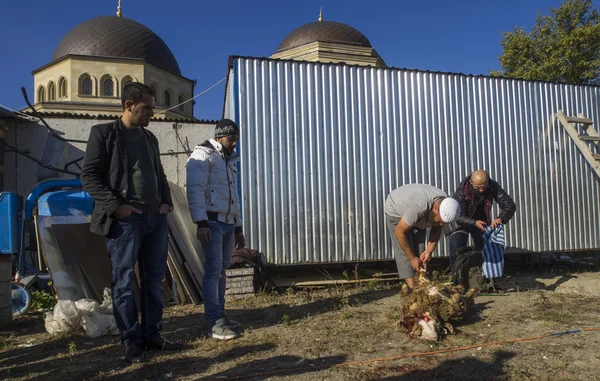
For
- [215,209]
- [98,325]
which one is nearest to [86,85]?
[98,325]

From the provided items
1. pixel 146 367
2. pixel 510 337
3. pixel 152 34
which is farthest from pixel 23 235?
pixel 152 34

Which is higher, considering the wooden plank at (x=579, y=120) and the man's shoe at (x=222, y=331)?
the wooden plank at (x=579, y=120)

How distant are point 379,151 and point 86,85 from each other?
21.4 metres

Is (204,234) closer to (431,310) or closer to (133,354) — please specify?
(133,354)

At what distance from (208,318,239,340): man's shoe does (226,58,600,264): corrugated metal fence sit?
109 inches

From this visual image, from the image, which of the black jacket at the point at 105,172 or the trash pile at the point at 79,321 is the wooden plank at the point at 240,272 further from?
the black jacket at the point at 105,172

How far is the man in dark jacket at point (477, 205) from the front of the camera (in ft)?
18.0

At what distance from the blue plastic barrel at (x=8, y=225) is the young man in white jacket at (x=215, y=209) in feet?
8.14

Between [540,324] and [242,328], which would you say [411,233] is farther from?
[242,328]

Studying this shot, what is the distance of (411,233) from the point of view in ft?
15.3

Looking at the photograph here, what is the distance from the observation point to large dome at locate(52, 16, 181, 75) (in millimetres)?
24250

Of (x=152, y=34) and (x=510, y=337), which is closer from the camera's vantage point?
(x=510, y=337)

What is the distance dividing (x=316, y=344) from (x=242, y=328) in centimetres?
85

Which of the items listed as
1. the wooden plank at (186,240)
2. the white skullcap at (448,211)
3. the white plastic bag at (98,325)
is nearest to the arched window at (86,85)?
the wooden plank at (186,240)
